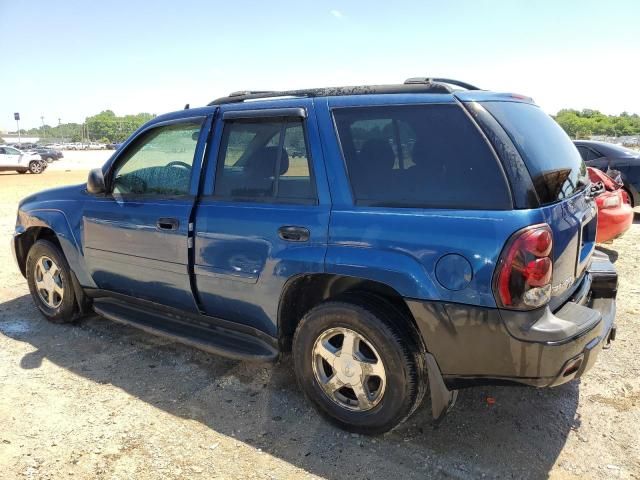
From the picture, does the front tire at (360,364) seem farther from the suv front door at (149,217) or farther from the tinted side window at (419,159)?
the suv front door at (149,217)

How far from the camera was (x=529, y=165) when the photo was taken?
2396 mm

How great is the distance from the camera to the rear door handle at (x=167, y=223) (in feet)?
11.2

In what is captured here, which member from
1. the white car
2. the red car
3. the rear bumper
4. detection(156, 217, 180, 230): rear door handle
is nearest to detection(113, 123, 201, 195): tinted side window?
detection(156, 217, 180, 230): rear door handle

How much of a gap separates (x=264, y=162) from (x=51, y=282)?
255 cm

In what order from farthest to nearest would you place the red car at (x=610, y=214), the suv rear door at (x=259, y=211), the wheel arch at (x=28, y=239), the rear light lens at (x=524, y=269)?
the red car at (x=610, y=214) → the wheel arch at (x=28, y=239) → the suv rear door at (x=259, y=211) → the rear light lens at (x=524, y=269)

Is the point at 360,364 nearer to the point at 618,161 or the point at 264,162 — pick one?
the point at 264,162

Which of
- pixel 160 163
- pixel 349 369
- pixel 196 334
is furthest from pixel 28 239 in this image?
pixel 349 369

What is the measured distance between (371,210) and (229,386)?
1.63 m

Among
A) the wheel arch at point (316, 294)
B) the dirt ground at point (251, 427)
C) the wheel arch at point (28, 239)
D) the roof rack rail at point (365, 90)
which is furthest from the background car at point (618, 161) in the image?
the wheel arch at point (28, 239)

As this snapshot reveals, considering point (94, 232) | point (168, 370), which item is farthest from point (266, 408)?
point (94, 232)

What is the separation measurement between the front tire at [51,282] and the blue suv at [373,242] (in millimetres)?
841

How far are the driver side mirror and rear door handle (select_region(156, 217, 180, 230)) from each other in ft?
2.38

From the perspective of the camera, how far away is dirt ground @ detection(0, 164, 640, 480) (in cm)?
259

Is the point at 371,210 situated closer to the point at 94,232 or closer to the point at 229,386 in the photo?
the point at 229,386
